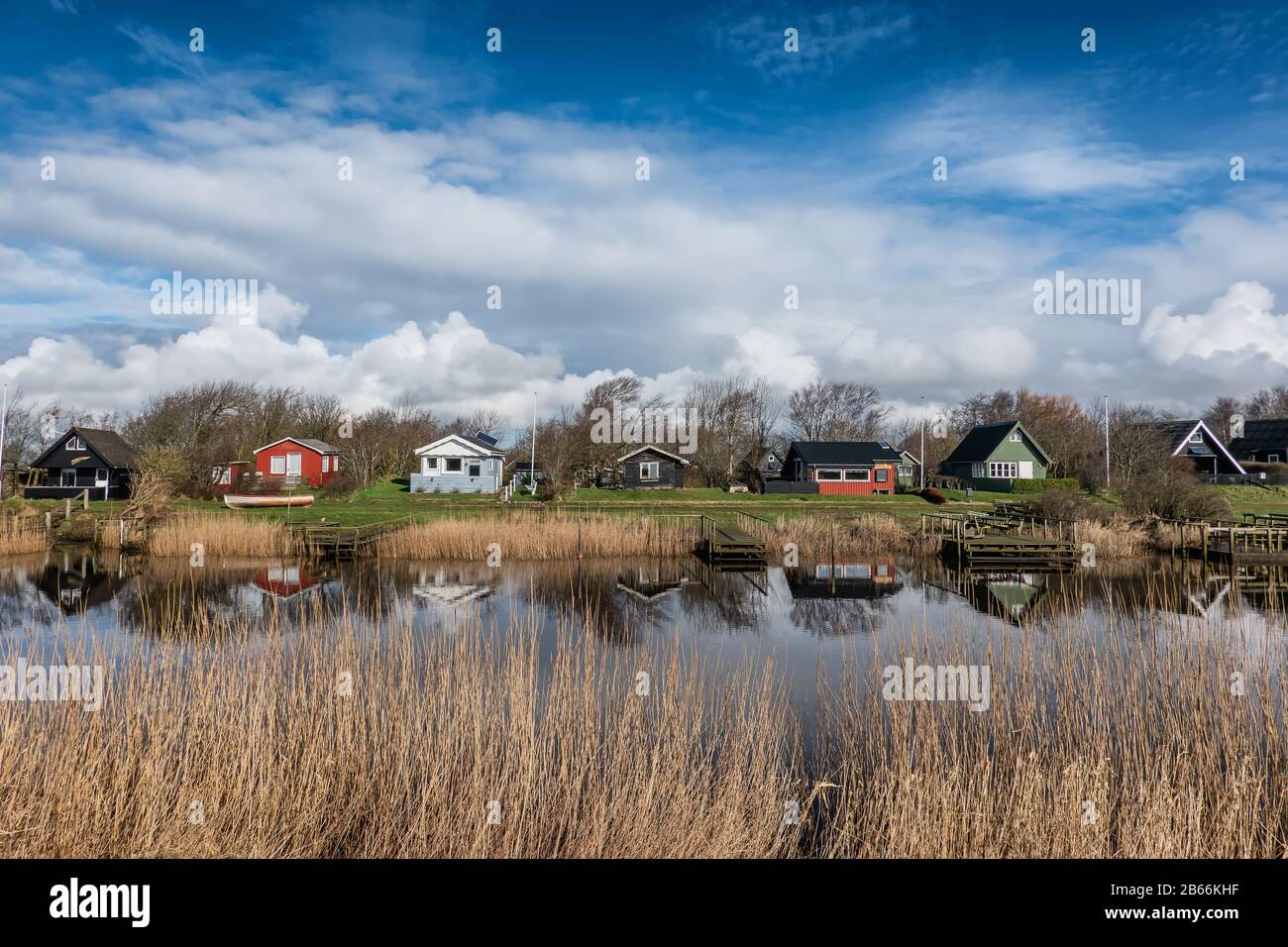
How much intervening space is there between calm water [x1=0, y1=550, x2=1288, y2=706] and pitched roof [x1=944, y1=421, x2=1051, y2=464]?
30.0m

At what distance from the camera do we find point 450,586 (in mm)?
19328

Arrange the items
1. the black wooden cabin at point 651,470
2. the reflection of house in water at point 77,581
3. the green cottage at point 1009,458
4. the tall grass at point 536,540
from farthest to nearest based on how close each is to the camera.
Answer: the green cottage at point 1009,458
the black wooden cabin at point 651,470
the tall grass at point 536,540
the reflection of house in water at point 77,581

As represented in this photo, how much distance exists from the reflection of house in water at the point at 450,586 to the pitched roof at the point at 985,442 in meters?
42.0

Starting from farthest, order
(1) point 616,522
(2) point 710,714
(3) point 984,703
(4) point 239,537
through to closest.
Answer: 1. (1) point 616,522
2. (4) point 239,537
3. (2) point 710,714
4. (3) point 984,703

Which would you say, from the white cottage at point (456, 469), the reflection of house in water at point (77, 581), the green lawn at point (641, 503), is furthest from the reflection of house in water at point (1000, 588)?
the white cottage at point (456, 469)

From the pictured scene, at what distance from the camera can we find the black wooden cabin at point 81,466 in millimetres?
41812

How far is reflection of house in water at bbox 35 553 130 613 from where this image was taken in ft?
56.6

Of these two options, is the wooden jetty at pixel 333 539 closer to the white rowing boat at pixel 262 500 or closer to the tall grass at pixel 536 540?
the tall grass at pixel 536 540

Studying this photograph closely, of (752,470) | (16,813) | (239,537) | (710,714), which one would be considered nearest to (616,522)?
(239,537)

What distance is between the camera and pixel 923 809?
5.45 meters

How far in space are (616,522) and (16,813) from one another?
20.6m
